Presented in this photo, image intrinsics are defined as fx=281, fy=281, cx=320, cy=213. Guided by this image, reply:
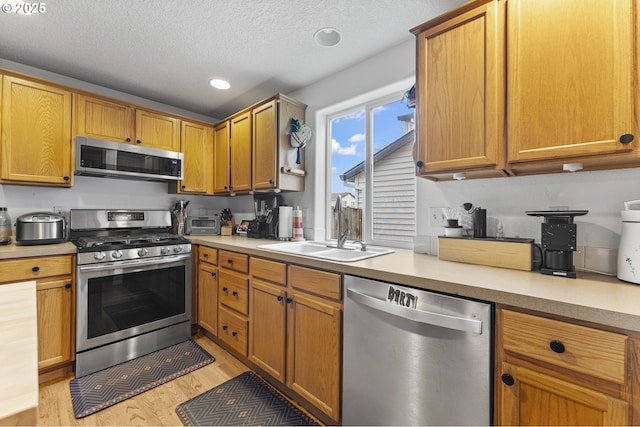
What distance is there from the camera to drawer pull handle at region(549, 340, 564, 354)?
2.83 feet

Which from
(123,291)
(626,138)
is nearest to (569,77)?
(626,138)

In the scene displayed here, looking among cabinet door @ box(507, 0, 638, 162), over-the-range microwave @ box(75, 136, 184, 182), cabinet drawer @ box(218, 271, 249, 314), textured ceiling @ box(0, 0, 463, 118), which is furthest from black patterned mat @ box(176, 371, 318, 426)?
textured ceiling @ box(0, 0, 463, 118)

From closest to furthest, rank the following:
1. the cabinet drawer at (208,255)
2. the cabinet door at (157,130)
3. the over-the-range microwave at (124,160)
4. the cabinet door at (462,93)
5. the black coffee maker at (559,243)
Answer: the black coffee maker at (559,243)
the cabinet door at (462,93)
the over-the-range microwave at (124,160)
the cabinet drawer at (208,255)
the cabinet door at (157,130)

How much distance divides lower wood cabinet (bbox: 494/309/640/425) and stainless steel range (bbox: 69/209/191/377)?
7.84 feet

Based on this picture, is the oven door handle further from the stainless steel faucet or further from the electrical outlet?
the electrical outlet

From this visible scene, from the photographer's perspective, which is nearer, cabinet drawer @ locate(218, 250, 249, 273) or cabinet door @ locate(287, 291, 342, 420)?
cabinet door @ locate(287, 291, 342, 420)

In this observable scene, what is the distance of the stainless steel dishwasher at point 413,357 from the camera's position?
102 cm

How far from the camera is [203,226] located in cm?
308

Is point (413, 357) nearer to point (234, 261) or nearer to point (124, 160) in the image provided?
point (234, 261)

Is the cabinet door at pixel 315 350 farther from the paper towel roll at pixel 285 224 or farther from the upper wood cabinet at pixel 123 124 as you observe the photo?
the upper wood cabinet at pixel 123 124

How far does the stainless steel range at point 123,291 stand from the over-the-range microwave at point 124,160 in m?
0.47

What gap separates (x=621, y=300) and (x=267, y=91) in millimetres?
2839

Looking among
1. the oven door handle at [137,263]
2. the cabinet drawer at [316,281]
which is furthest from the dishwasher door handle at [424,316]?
the oven door handle at [137,263]

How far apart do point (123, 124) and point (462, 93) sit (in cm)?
277
